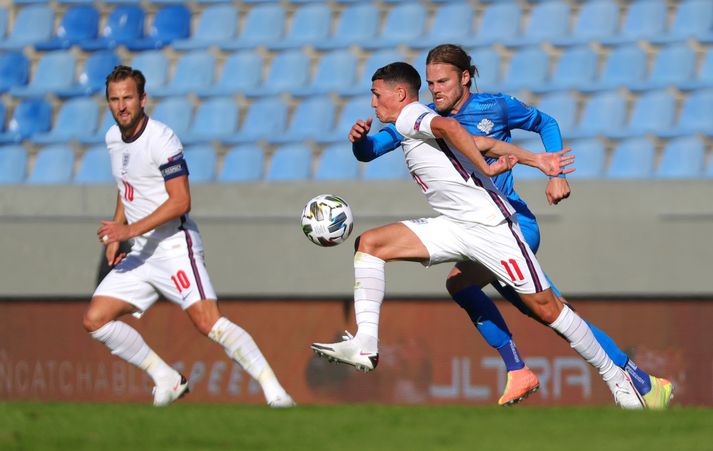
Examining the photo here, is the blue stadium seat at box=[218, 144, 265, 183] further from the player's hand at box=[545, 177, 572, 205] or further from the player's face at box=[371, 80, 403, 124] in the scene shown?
the player's hand at box=[545, 177, 572, 205]

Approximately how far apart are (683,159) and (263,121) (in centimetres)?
394

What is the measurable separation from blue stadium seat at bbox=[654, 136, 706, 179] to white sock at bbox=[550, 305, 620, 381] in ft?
13.7

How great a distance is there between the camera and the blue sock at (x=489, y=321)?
7086 mm

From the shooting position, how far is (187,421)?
5.23m

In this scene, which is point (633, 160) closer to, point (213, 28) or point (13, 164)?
point (213, 28)

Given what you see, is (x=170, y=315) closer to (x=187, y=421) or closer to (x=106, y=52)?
(x=106, y=52)

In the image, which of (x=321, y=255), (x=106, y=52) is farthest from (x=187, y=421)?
(x=106, y=52)

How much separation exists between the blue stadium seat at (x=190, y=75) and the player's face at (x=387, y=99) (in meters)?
6.41

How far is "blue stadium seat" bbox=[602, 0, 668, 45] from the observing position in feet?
39.9

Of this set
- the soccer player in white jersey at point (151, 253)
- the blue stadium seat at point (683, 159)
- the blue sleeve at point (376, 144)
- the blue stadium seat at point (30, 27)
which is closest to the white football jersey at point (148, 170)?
the soccer player in white jersey at point (151, 253)

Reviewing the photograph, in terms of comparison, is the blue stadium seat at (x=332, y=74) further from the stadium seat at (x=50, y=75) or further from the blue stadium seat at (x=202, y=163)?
the stadium seat at (x=50, y=75)

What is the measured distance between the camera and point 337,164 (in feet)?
37.4

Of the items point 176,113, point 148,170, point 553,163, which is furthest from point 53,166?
point 553,163

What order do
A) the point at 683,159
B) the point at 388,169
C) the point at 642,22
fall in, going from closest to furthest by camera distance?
the point at 683,159 → the point at 388,169 → the point at 642,22
